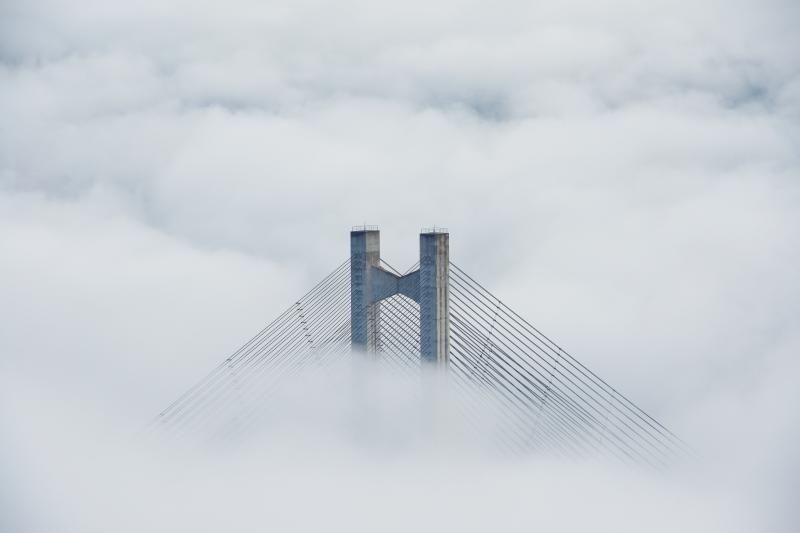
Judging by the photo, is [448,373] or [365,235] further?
[365,235]

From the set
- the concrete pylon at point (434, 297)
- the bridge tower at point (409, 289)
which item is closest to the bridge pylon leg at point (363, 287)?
the bridge tower at point (409, 289)

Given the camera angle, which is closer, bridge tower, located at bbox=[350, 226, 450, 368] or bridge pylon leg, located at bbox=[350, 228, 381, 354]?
bridge tower, located at bbox=[350, 226, 450, 368]

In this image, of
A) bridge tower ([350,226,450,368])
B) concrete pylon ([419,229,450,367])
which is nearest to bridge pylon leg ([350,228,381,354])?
bridge tower ([350,226,450,368])

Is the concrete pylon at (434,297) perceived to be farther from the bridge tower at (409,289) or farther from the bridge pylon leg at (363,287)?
the bridge pylon leg at (363,287)

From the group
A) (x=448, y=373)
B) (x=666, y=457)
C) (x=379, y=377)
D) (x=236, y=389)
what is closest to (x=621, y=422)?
(x=666, y=457)

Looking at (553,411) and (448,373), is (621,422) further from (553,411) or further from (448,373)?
(448,373)

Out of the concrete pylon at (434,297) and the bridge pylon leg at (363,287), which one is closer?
the concrete pylon at (434,297)

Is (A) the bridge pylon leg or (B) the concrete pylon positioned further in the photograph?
(A) the bridge pylon leg

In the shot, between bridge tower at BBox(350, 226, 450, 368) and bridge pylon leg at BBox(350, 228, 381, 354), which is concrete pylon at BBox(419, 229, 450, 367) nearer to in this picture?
bridge tower at BBox(350, 226, 450, 368)

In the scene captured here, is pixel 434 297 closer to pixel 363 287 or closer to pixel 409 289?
pixel 409 289
